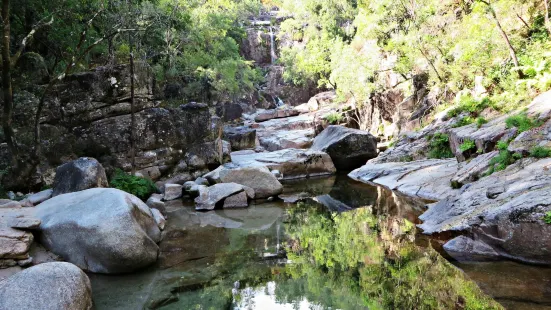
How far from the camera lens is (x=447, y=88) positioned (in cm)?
1881

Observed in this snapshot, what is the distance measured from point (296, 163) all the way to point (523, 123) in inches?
399

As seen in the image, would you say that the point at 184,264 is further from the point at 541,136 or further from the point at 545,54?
the point at 545,54

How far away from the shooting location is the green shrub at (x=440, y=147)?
1434cm

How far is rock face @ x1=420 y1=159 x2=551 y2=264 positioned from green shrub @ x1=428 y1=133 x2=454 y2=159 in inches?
258

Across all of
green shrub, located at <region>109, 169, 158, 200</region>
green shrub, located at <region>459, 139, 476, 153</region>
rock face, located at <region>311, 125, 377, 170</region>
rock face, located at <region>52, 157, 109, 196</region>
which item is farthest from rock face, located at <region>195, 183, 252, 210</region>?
rock face, located at <region>311, 125, 377, 170</region>

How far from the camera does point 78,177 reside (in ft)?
33.0

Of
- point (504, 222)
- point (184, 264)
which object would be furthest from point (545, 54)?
point (184, 264)

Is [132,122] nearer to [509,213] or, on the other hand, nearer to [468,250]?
[468,250]

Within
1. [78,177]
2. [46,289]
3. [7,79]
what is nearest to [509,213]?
[46,289]

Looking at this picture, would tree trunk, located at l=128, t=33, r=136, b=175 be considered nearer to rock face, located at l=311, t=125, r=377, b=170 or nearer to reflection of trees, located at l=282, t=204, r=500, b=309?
reflection of trees, located at l=282, t=204, r=500, b=309

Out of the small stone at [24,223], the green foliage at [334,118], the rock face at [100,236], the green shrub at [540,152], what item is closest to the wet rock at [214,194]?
the rock face at [100,236]

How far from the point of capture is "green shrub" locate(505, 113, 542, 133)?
8.95 m

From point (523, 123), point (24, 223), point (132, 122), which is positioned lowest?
point (24, 223)

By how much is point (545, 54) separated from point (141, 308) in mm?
14259
